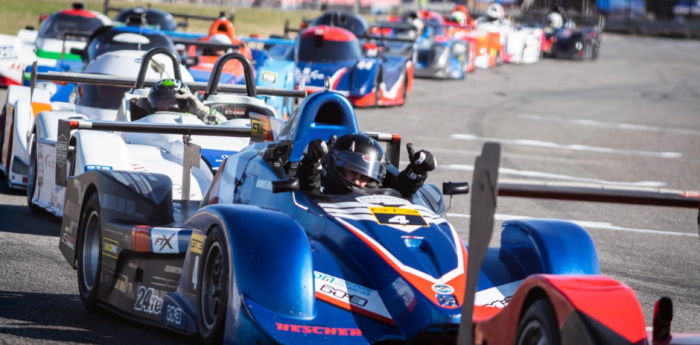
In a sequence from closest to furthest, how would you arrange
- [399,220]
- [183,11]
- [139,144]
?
[399,220]
[139,144]
[183,11]

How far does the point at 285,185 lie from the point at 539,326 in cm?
205

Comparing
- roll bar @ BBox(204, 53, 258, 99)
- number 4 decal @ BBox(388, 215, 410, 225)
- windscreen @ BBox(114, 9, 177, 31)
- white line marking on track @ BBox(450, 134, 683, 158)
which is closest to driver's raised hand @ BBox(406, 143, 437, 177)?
number 4 decal @ BBox(388, 215, 410, 225)

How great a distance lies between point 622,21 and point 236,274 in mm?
55975

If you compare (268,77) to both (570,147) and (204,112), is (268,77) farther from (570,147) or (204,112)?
(204,112)

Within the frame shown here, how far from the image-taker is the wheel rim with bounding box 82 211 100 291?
6.37 metres

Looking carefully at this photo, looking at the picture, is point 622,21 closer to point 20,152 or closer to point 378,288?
point 20,152

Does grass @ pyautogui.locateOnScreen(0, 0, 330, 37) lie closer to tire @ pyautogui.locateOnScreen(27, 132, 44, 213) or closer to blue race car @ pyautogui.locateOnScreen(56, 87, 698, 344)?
tire @ pyautogui.locateOnScreen(27, 132, 44, 213)

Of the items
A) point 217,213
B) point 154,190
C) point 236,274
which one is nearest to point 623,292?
point 236,274

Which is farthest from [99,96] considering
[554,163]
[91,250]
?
[554,163]

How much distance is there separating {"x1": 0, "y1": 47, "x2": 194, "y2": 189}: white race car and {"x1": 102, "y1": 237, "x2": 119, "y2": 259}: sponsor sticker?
3.42m

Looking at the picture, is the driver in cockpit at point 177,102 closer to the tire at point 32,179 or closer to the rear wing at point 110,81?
the rear wing at point 110,81

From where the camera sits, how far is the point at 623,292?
3830 millimetres

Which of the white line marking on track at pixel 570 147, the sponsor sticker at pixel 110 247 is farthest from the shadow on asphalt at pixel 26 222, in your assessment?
the white line marking on track at pixel 570 147

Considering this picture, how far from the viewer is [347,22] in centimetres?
2617
